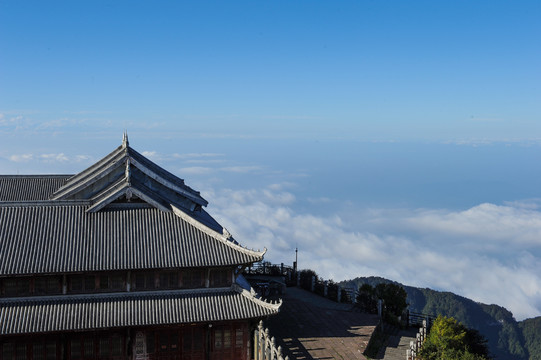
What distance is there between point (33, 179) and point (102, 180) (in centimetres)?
929

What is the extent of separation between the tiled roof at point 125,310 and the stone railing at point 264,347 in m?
1.22

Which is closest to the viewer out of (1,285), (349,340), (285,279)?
(1,285)

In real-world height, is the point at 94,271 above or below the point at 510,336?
above

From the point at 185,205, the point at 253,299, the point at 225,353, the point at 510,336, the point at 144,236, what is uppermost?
the point at 185,205

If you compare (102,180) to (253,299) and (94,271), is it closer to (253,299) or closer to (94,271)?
(94,271)

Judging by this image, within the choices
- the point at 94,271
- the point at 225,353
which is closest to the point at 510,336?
the point at 225,353

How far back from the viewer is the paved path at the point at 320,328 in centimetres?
2870

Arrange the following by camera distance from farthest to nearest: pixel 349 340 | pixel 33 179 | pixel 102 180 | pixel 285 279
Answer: pixel 285 279 < pixel 33 179 < pixel 349 340 < pixel 102 180

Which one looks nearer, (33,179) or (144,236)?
(144,236)

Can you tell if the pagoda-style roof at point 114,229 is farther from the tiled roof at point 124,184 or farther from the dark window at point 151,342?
the dark window at point 151,342

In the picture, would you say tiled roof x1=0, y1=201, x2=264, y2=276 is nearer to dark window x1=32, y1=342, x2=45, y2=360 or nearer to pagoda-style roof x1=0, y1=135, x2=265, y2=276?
pagoda-style roof x1=0, y1=135, x2=265, y2=276

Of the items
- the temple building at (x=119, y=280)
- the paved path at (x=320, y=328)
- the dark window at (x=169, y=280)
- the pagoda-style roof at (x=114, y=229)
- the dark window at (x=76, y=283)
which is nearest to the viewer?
the temple building at (x=119, y=280)

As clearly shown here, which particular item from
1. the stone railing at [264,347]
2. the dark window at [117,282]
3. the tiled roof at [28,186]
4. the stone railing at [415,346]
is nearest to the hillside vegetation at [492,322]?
the stone railing at [415,346]

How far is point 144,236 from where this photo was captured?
26109 millimetres
